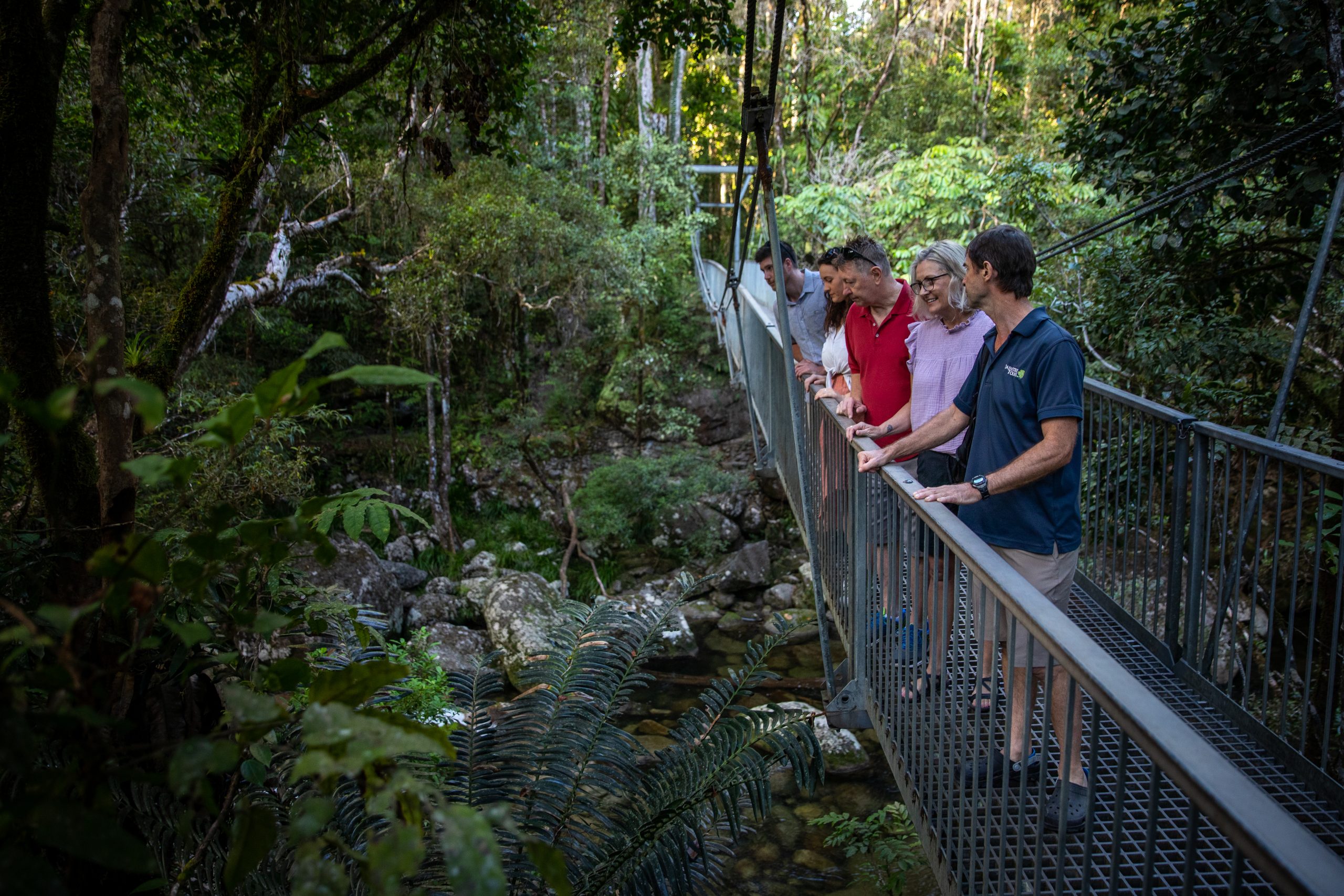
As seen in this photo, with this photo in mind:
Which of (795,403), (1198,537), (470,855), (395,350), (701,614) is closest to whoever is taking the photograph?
(470,855)

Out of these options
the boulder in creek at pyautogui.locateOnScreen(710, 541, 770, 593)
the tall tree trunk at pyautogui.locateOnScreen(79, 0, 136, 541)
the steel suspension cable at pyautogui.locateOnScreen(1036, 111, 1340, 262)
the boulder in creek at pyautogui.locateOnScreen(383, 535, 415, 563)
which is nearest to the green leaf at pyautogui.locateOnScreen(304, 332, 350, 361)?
the tall tree trunk at pyautogui.locateOnScreen(79, 0, 136, 541)

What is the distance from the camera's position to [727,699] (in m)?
2.66

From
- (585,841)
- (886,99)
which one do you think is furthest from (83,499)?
(886,99)

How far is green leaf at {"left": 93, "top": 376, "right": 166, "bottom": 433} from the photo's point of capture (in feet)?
2.25

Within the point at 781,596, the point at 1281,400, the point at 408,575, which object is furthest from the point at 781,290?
the point at 408,575

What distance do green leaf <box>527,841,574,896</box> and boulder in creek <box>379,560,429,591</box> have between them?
8732 millimetres

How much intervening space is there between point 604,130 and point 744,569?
8.71 meters

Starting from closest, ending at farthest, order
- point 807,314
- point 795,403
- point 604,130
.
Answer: point 795,403
point 807,314
point 604,130

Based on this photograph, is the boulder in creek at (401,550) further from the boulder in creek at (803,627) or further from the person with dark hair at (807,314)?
the person with dark hair at (807,314)

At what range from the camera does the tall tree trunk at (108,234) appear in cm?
179

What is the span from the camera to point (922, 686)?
2084 millimetres

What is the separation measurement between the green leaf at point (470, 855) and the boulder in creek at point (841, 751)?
4.64 metres

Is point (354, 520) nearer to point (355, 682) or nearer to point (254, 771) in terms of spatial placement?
point (254, 771)

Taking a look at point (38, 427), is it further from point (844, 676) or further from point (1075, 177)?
point (1075, 177)
